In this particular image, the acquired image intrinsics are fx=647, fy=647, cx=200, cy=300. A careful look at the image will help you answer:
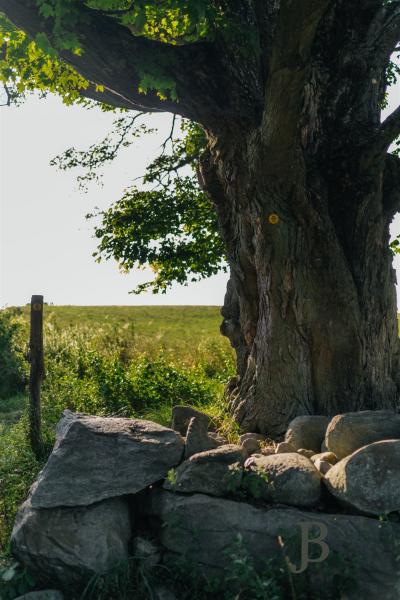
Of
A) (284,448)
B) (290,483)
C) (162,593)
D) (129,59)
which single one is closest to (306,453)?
(284,448)

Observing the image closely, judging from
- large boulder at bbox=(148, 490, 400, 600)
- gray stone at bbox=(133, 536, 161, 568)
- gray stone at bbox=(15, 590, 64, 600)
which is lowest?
gray stone at bbox=(15, 590, 64, 600)

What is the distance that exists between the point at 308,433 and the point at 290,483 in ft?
4.36

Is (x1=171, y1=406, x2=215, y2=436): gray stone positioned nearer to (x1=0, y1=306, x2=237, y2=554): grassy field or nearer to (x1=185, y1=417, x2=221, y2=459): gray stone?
(x1=0, y1=306, x2=237, y2=554): grassy field

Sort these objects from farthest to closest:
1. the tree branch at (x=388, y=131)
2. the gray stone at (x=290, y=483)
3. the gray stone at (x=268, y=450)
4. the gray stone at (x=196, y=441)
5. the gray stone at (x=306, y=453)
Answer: the tree branch at (x=388, y=131) → the gray stone at (x=268, y=450) → the gray stone at (x=306, y=453) → the gray stone at (x=196, y=441) → the gray stone at (x=290, y=483)

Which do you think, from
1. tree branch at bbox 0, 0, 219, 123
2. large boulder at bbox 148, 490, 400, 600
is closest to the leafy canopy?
tree branch at bbox 0, 0, 219, 123

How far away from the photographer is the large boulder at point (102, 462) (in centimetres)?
595

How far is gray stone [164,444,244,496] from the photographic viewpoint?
19.3 feet

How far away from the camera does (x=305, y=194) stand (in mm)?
7867

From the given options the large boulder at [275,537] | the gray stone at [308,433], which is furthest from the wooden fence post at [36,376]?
the gray stone at [308,433]

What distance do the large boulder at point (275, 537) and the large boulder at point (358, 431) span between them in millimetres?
839

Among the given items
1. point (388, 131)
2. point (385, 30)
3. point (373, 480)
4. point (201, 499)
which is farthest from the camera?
point (385, 30)

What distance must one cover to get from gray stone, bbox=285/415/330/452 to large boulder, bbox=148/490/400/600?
1343 millimetres

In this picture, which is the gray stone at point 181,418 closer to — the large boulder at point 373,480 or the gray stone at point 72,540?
the gray stone at point 72,540

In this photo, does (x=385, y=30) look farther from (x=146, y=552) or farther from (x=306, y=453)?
(x=146, y=552)
